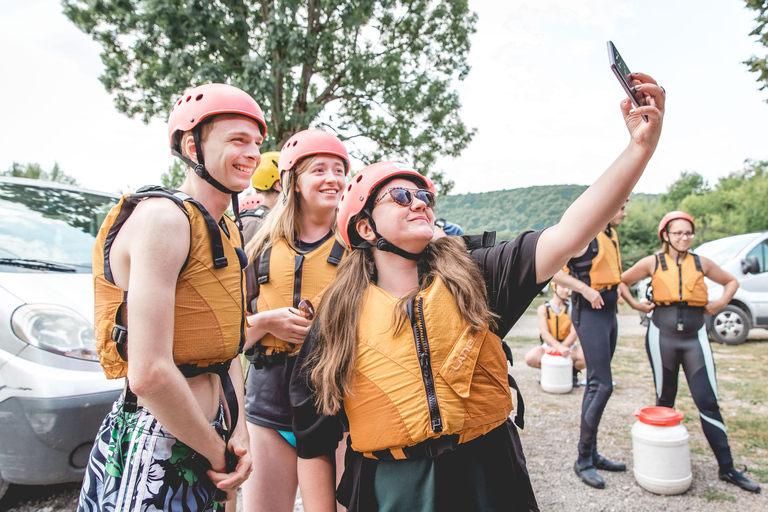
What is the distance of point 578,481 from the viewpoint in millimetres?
4547

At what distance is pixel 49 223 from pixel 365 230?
365 cm

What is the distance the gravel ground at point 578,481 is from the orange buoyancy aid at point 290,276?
2365mm

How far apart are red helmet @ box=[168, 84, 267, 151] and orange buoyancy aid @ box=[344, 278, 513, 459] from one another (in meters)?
0.96

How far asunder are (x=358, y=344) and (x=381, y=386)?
179 millimetres

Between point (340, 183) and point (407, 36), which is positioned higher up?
point (407, 36)

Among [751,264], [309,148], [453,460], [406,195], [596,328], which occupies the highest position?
[309,148]

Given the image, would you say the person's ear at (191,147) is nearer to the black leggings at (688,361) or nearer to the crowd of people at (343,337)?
the crowd of people at (343,337)

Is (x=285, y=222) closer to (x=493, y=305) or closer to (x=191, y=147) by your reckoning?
(x=191, y=147)

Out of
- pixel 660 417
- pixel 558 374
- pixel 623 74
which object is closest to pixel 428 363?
pixel 623 74

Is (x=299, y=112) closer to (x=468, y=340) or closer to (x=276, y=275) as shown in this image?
(x=276, y=275)

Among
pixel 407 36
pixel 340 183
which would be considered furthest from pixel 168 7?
pixel 340 183

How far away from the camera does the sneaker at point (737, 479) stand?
4.22 metres

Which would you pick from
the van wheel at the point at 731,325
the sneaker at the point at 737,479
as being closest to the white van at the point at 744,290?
the van wheel at the point at 731,325

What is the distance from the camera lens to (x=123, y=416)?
5.32 feet
